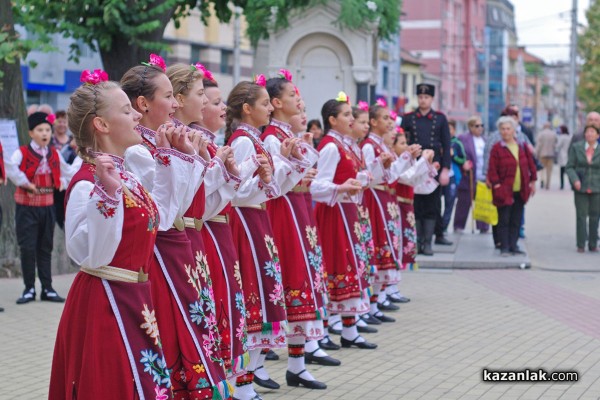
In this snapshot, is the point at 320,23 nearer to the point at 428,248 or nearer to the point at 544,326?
the point at 428,248

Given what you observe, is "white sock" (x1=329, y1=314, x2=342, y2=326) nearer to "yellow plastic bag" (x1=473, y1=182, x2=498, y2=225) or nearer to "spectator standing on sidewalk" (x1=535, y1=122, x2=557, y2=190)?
"yellow plastic bag" (x1=473, y1=182, x2=498, y2=225)

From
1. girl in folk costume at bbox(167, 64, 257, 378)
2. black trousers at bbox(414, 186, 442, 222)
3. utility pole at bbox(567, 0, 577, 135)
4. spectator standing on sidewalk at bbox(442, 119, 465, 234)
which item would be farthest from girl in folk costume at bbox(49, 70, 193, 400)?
utility pole at bbox(567, 0, 577, 135)

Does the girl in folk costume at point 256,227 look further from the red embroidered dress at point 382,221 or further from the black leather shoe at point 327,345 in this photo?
the red embroidered dress at point 382,221

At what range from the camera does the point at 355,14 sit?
17.9m

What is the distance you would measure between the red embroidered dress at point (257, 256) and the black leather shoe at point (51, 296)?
4941 mm

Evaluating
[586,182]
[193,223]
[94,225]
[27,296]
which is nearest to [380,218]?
[27,296]

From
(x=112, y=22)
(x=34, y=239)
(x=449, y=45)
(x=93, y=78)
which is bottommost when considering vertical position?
(x=34, y=239)

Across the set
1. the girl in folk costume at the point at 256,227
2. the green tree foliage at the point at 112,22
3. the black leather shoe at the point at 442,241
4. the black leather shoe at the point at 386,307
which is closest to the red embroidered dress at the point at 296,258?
the girl in folk costume at the point at 256,227

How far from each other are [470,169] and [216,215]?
12518mm

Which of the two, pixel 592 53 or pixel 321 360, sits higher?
pixel 592 53

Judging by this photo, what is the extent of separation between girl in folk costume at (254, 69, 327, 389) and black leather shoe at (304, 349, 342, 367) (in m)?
0.61

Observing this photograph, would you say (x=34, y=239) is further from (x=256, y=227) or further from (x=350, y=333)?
(x=256, y=227)

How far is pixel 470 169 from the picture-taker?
18109mm

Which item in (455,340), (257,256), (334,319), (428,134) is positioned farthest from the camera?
(428,134)
